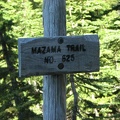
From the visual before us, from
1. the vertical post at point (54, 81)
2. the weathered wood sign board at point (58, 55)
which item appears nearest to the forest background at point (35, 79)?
the vertical post at point (54, 81)

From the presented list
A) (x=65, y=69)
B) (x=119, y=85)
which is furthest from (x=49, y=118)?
(x=119, y=85)

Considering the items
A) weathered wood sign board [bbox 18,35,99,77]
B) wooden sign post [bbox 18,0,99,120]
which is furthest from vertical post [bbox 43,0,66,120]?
weathered wood sign board [bbox 18,35,99,77]

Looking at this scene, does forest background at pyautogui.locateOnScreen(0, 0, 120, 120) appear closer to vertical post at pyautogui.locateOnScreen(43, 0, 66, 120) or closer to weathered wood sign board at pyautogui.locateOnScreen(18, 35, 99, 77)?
vertical post at pyautogui.locateOnScreen(43, 0, 66, 120)

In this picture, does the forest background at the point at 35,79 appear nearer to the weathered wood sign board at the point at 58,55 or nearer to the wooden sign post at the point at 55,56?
the wooden sign post at the point at 55,56

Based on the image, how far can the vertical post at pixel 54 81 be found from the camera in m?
2.46

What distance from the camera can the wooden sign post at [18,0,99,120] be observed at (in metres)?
2.29

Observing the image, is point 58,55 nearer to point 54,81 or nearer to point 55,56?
point 55,56

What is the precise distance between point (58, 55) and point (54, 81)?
0.75 ft

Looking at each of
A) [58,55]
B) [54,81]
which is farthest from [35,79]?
[58,55]

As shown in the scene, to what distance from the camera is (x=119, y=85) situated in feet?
35.1

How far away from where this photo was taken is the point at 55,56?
2.33 metres

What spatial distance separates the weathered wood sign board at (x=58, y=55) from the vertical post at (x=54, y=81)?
144 millimetres

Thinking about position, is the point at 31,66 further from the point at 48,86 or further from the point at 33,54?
the point at 48,86

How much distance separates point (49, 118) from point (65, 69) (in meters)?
0.43
